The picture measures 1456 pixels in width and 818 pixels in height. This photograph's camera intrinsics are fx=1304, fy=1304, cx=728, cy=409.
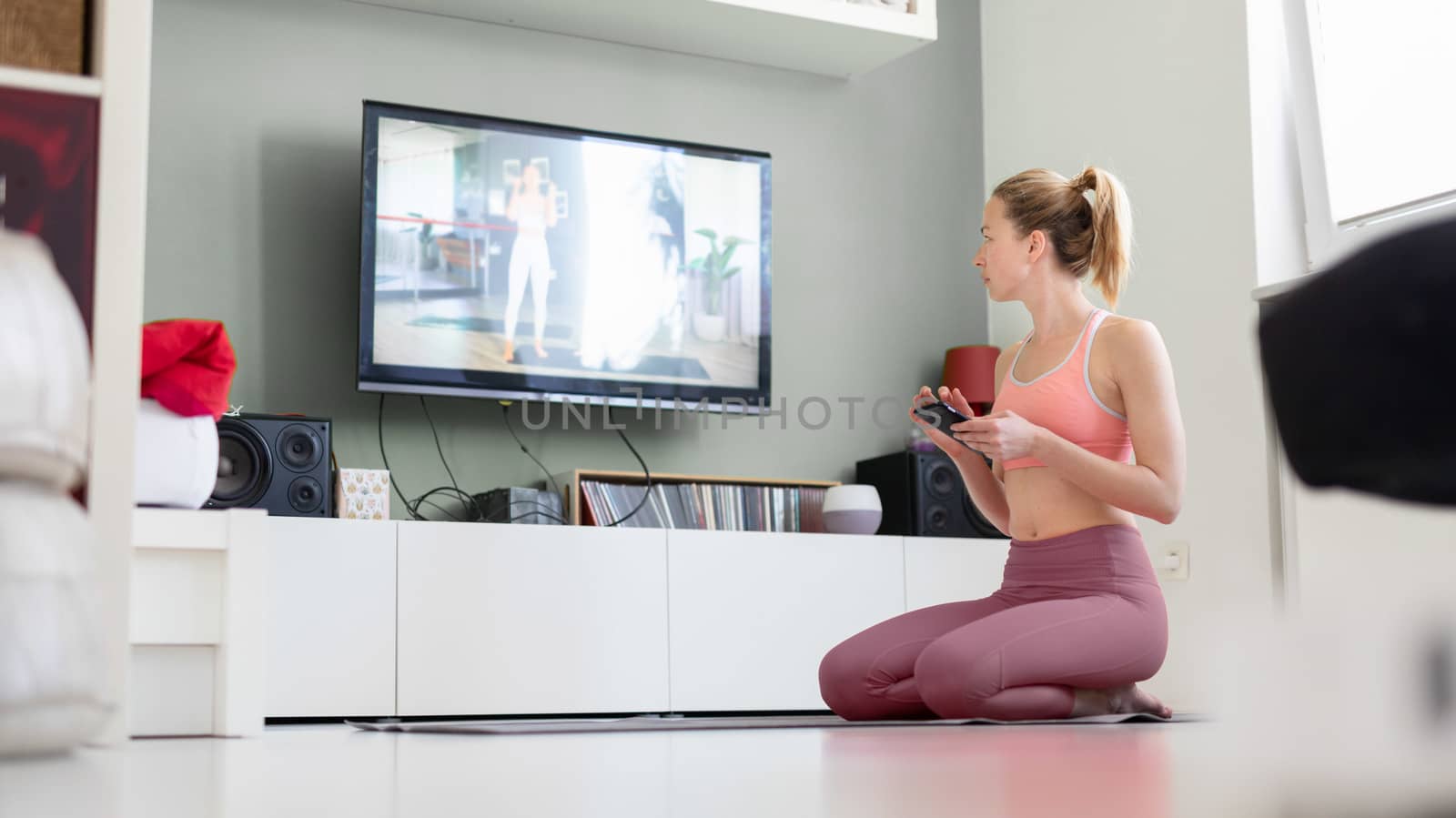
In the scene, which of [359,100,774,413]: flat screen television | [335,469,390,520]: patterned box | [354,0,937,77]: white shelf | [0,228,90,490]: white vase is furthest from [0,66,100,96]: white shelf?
[354,0,937,77]: white shelf

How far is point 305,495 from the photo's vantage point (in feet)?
10.2

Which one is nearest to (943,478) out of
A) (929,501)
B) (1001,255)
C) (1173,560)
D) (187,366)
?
(929,501)

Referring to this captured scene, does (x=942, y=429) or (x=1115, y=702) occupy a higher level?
(x=942, y=429)

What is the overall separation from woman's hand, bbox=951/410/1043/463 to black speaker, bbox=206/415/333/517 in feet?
5.34

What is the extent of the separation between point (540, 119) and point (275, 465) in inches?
54.5

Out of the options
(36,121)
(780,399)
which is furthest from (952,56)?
(36,121)

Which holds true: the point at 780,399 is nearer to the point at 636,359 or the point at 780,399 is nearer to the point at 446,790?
the point at 636,359

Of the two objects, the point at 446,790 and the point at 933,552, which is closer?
the point at 446,790

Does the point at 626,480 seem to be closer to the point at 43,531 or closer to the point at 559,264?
the point at 559,264

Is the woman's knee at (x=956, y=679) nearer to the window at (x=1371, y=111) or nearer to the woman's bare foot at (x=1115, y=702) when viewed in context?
the woman's bare foot at (x=1115, y=702)

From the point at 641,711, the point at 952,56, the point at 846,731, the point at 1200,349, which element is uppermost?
the point at 952,56

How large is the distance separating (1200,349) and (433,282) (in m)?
2.07

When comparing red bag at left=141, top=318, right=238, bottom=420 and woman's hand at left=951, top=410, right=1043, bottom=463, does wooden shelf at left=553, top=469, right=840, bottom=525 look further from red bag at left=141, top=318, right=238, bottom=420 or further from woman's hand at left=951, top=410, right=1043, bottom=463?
woman's hand at left=951, top=410, right=1043, bottom=463

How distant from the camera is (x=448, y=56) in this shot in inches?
149
